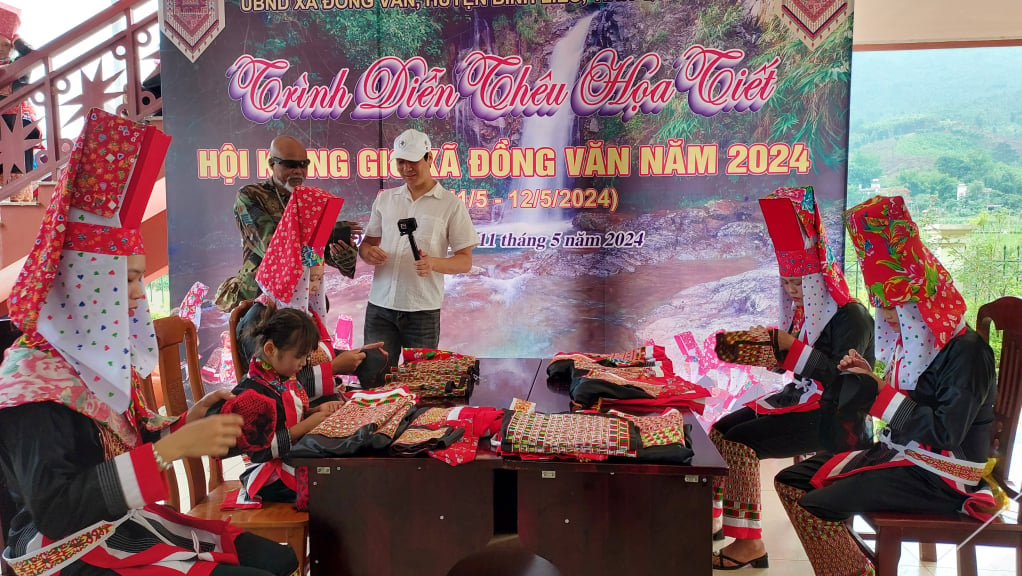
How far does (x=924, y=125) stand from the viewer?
4742 millimetres

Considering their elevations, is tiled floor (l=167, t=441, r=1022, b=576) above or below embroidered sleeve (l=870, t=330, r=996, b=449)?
below

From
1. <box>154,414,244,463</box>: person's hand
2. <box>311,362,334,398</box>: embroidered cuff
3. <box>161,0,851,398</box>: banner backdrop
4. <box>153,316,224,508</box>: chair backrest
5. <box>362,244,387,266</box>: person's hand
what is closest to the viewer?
<box>154,414,244,463</box>: person's hand

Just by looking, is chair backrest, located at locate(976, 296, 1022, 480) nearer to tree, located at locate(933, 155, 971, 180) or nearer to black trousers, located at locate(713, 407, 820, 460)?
black trousers, located at locate(713, 407, 820, 460)

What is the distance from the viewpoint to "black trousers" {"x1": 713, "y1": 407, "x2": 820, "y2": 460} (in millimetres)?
2842

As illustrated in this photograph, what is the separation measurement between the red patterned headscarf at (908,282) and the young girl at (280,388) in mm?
1734

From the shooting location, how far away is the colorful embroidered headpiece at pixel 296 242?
2568mm

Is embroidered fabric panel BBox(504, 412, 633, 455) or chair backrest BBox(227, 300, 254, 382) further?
chair backrest BBox(227, 300, 254, 382)

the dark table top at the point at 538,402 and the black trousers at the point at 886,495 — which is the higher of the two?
the dark table top at the point at 538,402

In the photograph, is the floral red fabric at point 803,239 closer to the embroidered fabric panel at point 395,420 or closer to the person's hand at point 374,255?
the embroidered fabric panel at point 395,420

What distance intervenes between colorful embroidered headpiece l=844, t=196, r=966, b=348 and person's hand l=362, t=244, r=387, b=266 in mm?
2157

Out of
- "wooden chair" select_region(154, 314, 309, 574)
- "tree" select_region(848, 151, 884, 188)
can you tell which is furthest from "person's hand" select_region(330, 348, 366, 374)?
"tree" select_region(848, 151, 884, 188)

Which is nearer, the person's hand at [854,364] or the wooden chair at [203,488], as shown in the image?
the wooden chair at [203,488]

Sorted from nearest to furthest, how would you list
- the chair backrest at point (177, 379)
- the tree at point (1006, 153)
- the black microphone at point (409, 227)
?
the chair backrest at point (177, 379) → the black microphone at point (409, 227) → the tree at point (1006, 153)

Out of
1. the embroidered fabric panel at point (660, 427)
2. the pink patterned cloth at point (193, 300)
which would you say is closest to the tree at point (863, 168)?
the embroidered fabric panel at point (660, 427)
